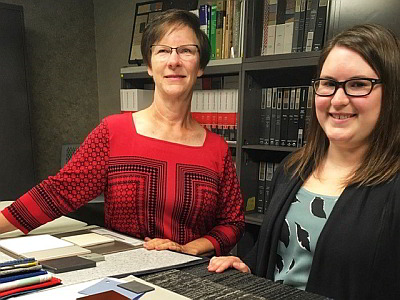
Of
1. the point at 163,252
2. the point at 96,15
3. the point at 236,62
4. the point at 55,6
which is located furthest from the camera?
the point at 96,15

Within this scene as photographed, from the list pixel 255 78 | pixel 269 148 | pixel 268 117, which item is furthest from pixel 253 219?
pixel 255 78

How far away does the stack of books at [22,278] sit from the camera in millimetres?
820

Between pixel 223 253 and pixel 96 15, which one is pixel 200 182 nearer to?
pixel 223 253

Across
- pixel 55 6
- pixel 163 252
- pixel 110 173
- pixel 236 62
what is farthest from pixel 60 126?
pixel 163 252

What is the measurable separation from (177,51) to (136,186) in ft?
1.63

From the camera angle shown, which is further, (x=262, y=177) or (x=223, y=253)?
(x=262, y=177)

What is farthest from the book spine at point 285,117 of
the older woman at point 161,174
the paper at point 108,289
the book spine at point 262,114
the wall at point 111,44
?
the wall at point 111,44

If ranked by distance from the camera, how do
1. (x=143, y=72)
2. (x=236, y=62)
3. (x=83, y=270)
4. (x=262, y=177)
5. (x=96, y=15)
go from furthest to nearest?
(x=96, y=15), (x=143, y=72), (x=262, y=177), (x=236, y=62), (x=83, y=270)

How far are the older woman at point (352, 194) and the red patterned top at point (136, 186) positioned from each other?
0.30 m

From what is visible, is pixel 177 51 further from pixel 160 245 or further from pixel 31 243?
pixel 31 243

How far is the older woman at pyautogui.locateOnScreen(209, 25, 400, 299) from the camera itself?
3.25ft

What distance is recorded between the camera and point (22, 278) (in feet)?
2.82

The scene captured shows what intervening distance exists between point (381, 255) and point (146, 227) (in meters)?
0.72

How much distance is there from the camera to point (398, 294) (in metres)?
0.99
